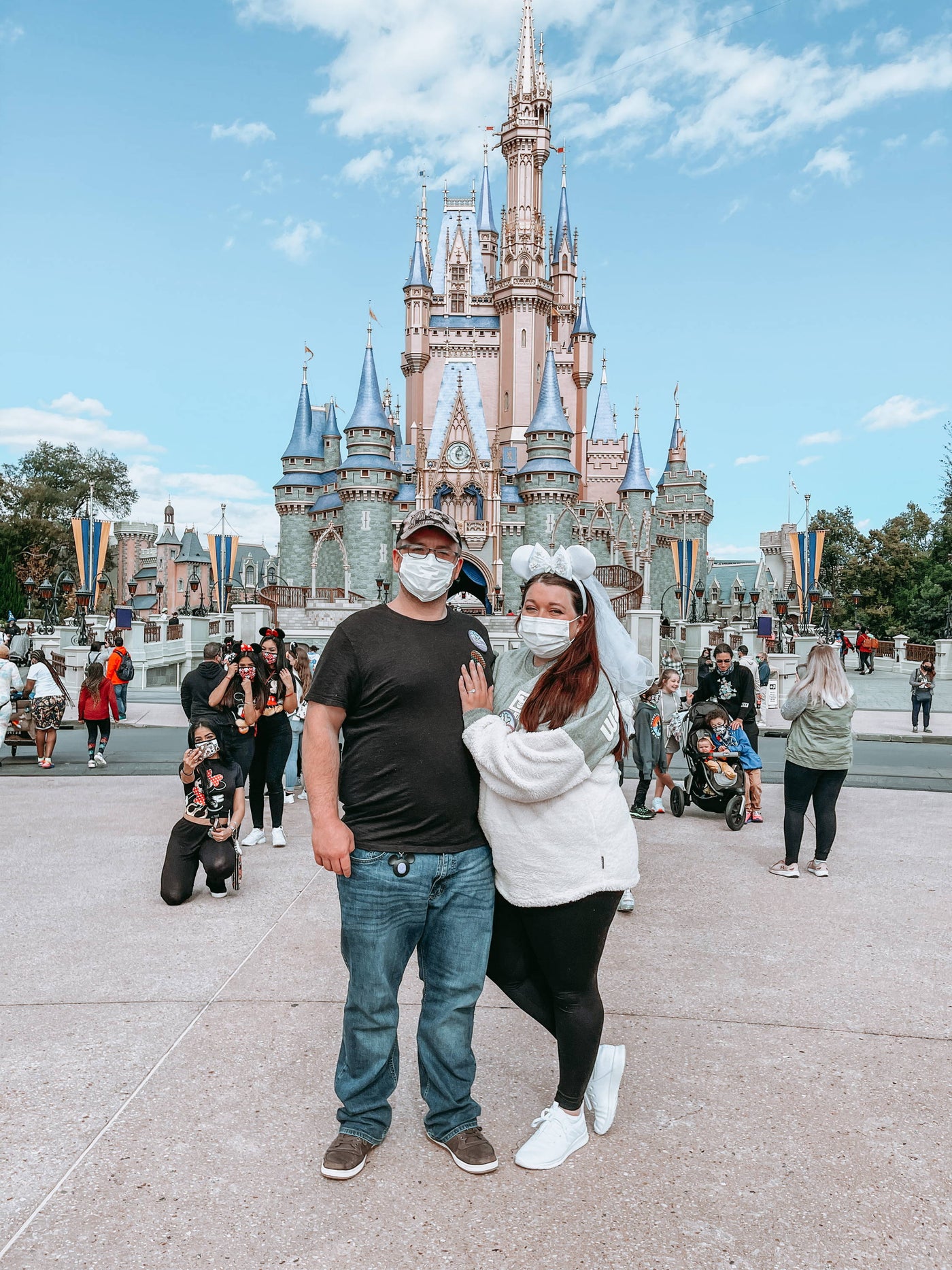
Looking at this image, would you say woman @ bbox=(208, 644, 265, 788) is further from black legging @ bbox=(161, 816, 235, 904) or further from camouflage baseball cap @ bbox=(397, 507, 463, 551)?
camouflage baseball cap @ bbox=(397, 507, 463, 551)

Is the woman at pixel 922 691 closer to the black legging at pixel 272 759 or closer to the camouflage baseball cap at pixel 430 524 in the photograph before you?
the black legging at pixel 272 759

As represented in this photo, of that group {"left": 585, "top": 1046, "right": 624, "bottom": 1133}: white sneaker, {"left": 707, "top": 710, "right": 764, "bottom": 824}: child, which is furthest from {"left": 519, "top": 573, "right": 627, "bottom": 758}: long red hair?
{"left": 707, "top": 710, "right": 764, "bottom": 824}: child

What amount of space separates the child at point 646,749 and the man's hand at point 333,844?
5.57 metres

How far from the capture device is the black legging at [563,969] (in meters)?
2.79

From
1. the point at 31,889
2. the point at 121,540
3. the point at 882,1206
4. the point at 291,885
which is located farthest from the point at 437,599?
the point at 121,540

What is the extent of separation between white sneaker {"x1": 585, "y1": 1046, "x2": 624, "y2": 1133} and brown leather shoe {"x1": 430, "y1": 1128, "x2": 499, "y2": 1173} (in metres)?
0.42

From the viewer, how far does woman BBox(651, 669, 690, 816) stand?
8.52 m

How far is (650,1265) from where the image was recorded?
2363 mm

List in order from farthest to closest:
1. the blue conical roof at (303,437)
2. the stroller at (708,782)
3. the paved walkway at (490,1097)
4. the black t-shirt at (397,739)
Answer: the blue conical roof at (303,437) → the stroller at (708,782) → the black t-shirt at (397,739) → the paved walkway at (490,1097)

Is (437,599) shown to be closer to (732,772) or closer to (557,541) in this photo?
(732,772)

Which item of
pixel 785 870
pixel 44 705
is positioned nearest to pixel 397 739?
pixel 785 870

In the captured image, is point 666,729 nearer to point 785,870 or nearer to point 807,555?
point 785,870

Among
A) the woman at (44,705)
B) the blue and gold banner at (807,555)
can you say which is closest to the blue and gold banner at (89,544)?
the woman at (44,705)

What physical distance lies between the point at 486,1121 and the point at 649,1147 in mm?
581
